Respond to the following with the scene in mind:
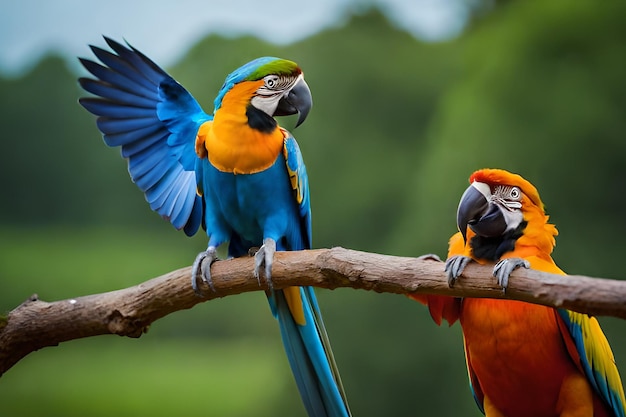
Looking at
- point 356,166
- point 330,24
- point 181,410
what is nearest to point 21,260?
point 181,410

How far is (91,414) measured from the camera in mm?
2980

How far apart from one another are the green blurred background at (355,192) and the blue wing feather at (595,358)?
3.22 feet

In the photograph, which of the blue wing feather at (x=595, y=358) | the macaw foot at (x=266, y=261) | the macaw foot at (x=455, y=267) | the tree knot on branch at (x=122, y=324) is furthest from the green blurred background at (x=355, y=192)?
the macaw foot at (x=455, y=267)

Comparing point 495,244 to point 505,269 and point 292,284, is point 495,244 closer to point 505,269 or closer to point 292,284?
point 505,269

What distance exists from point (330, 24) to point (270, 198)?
1.49 meters

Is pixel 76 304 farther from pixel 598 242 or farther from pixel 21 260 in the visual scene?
pixel 598 242

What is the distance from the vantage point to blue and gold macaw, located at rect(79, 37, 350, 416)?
187 cm

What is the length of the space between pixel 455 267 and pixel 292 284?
1.46 feet

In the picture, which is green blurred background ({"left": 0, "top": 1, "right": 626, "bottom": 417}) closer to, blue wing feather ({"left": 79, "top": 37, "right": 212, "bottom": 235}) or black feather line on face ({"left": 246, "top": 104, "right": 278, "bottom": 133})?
blue wing feather ({"left": 79, "top": 37, "right": 212, "bottom": 235})

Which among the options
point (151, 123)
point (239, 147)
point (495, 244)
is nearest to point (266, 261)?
point (239, 147)

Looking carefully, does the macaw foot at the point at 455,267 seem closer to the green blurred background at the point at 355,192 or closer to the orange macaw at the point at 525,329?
the orange macaw at the point at 525,329

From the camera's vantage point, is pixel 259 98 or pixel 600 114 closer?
pixel 259 98

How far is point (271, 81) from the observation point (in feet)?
6.22

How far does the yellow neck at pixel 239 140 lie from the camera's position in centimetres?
185
